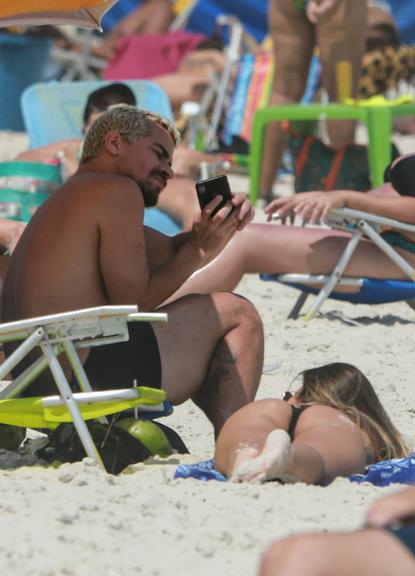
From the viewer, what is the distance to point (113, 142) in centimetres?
358

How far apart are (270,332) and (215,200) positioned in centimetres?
166

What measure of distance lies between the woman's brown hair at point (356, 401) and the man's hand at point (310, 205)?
170 cm

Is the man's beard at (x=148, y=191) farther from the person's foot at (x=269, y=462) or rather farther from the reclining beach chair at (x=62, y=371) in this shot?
the person's foot at (x=269, y=462)

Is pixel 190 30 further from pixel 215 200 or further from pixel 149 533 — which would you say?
pixel 149 533

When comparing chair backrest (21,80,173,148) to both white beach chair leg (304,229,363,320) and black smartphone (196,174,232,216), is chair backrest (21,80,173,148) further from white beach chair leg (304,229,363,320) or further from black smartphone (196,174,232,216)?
black smartphone (196,174,232,216)

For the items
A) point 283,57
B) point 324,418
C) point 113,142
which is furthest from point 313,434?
point 283,57

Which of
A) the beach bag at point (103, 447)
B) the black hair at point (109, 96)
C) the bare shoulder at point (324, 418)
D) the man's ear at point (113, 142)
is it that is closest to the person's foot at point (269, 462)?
the bare shoulder at point (324, 418)

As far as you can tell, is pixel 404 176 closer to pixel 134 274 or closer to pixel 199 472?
pixel 134 274

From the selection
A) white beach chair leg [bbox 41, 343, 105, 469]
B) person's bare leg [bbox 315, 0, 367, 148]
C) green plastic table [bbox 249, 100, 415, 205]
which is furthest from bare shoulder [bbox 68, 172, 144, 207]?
person's bare leg [bbox 315, 0, 367, 148]

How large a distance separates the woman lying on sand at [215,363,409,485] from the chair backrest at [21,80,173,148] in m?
4.22

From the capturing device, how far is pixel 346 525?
2754 millimetres

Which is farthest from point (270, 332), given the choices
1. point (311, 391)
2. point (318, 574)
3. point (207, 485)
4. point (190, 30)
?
point (190, 30)

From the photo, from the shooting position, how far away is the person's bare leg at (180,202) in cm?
609

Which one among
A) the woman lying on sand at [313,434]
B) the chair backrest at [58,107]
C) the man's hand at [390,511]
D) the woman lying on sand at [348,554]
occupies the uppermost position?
the woman lying on sand at [348,554]
